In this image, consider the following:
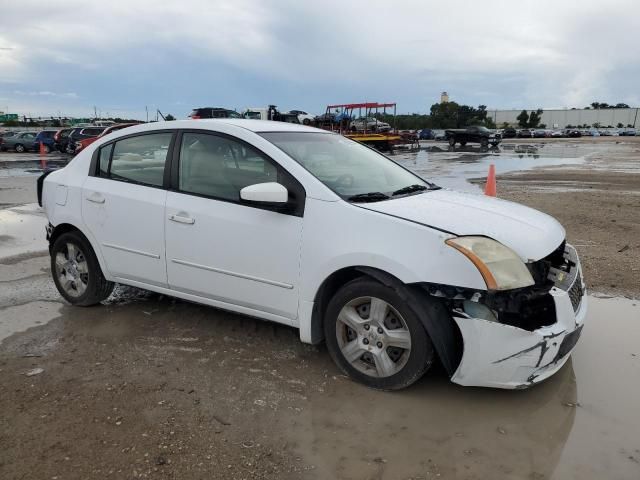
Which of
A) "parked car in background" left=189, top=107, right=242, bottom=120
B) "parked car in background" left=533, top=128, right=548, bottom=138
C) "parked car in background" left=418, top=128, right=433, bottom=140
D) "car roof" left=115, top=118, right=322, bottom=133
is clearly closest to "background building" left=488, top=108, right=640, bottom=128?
"parked car in background" left=533, top=128, right=548, bottom=138

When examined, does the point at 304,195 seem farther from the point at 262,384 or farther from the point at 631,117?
the point at 631,117

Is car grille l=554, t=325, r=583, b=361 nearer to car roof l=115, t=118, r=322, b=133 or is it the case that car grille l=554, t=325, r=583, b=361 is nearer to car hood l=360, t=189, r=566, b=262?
car hood l=360, t=189, r=566, b=262

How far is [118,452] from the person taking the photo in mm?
2715

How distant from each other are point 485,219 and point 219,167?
1.93 m

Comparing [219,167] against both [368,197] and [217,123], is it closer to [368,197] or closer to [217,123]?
[217,123]

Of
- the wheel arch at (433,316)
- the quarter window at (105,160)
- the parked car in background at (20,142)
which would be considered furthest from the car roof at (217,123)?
the parked car in background at (20,142)

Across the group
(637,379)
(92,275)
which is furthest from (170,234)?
(637,379)

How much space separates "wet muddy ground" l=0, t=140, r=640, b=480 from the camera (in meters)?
2.64

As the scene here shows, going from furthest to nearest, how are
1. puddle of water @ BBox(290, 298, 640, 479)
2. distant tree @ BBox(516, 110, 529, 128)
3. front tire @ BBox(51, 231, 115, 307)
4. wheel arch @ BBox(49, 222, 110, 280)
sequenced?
distant tree @ BBox(516, 110, 529, 128), front tire @ BBox(51, 231, 115, 307), wheel arch @ BBox(49, 222, 110, 280), puddle of water @ BBox(290, 298, 640, 479)

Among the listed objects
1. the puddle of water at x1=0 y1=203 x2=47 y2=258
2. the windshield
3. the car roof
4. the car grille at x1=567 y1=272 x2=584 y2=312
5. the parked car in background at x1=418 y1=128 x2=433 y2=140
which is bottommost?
the puddle of water at x1=0 y1=203 x2=47 y2=258

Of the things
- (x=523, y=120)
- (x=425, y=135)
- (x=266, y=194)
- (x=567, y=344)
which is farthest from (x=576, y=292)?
(x=523, y=120)

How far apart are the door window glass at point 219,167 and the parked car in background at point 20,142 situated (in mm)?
37381

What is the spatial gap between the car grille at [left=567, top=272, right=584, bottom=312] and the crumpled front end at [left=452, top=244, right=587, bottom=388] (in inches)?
4.2

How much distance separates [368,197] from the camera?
3.53m
